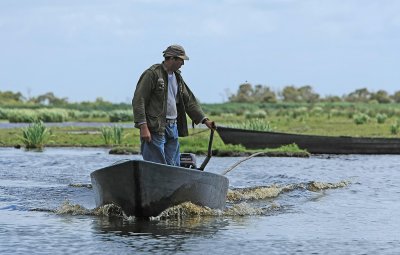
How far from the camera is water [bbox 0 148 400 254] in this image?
11.1 meters

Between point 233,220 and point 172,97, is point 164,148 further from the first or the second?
point 233,220

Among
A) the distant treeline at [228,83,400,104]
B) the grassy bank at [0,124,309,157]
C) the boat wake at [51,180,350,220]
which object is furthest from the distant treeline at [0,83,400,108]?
the boat wake at [51,180,350,220]

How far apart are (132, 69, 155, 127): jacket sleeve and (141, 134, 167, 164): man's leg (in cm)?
37

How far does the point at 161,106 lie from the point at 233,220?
193 centimetres

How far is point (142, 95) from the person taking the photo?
12961mm

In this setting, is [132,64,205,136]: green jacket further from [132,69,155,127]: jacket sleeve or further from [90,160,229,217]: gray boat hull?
[90,160,229,217]: gray boat hull

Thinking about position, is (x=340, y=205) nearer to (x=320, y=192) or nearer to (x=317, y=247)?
(x=320, y=192)

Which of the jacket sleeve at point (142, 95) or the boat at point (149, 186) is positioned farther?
the jacket sleeve at point (142, 95)

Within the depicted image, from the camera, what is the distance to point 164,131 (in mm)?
13180

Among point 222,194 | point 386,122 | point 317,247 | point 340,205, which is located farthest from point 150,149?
point 386,122

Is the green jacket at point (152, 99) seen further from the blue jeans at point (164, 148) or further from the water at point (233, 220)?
the water at point (233, 220)

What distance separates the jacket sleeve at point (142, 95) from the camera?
12.8 metres

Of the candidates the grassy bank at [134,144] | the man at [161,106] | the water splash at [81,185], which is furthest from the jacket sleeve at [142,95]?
the grassy bank at [134,144]

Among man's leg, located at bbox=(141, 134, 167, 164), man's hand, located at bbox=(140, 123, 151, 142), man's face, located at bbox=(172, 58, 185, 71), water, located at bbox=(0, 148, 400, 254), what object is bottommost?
water, located at bbox=(0, 148, 400, 254)
